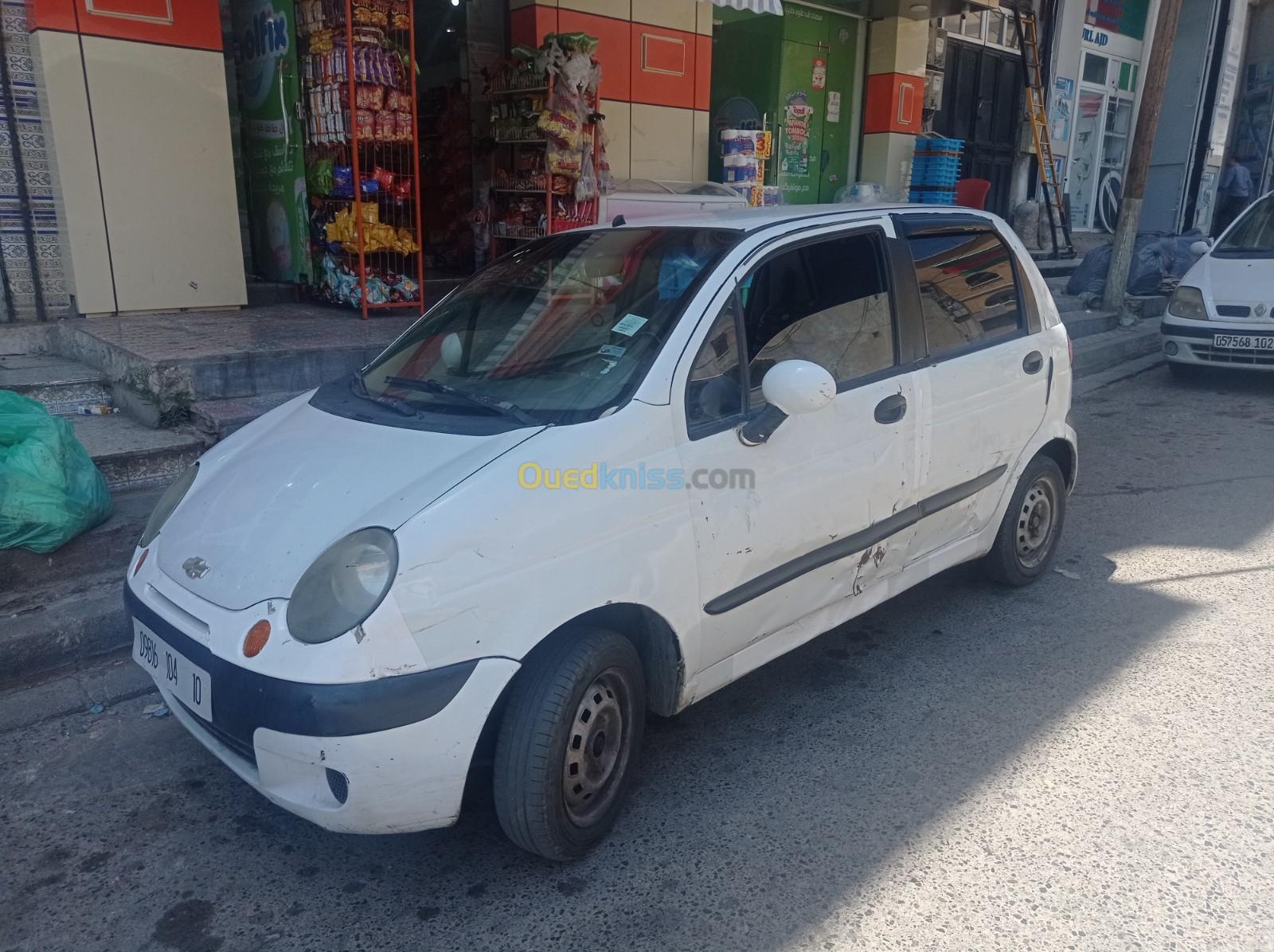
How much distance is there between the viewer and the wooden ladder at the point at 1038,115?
538 inches

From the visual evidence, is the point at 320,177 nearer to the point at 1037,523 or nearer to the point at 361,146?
the point at 361,146

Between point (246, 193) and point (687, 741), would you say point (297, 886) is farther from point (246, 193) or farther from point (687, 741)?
point (246, 193)

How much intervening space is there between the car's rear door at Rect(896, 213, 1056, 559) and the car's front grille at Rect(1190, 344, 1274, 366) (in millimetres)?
5492

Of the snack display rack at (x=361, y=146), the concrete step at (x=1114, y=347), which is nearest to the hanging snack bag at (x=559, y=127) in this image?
the snack display rack at (x=361, y=146)

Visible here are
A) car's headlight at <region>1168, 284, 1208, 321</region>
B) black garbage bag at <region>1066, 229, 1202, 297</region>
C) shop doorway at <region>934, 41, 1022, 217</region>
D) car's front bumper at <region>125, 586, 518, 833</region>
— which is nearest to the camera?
car's front bumper at <region>125, 586, 518, 833</region>

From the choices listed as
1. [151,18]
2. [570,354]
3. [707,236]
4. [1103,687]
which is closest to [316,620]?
[570,354]

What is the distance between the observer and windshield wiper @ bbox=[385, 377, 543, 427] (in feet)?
9.23

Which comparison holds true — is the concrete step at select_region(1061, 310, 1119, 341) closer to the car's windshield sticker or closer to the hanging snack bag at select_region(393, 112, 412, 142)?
the hanging snack bag at select_region(393, 112, 412, 142)

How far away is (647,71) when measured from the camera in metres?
9.28

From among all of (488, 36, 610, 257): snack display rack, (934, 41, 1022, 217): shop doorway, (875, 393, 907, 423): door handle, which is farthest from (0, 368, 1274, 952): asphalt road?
(934, 41, 1022, 217): shop doorway

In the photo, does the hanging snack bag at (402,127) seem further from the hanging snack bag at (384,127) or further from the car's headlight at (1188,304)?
the car's headlight at (1188,304)

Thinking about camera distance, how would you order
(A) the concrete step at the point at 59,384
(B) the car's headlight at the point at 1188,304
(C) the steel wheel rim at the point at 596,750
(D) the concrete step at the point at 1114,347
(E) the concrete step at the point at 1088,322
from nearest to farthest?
(C) the steel wheel rim at the point at 596,750
(A) the concrete step at the point at 59,384
(B) the car's headlight at the point at 1188,304
(D) the concrete step at the point at 1114,347
(E) the concrete step at the point at 1088,322

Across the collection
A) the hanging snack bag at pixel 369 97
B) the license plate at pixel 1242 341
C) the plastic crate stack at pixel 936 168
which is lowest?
the license plate at pixel 1242 341

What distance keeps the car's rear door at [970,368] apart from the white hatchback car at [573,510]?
0.02 m
